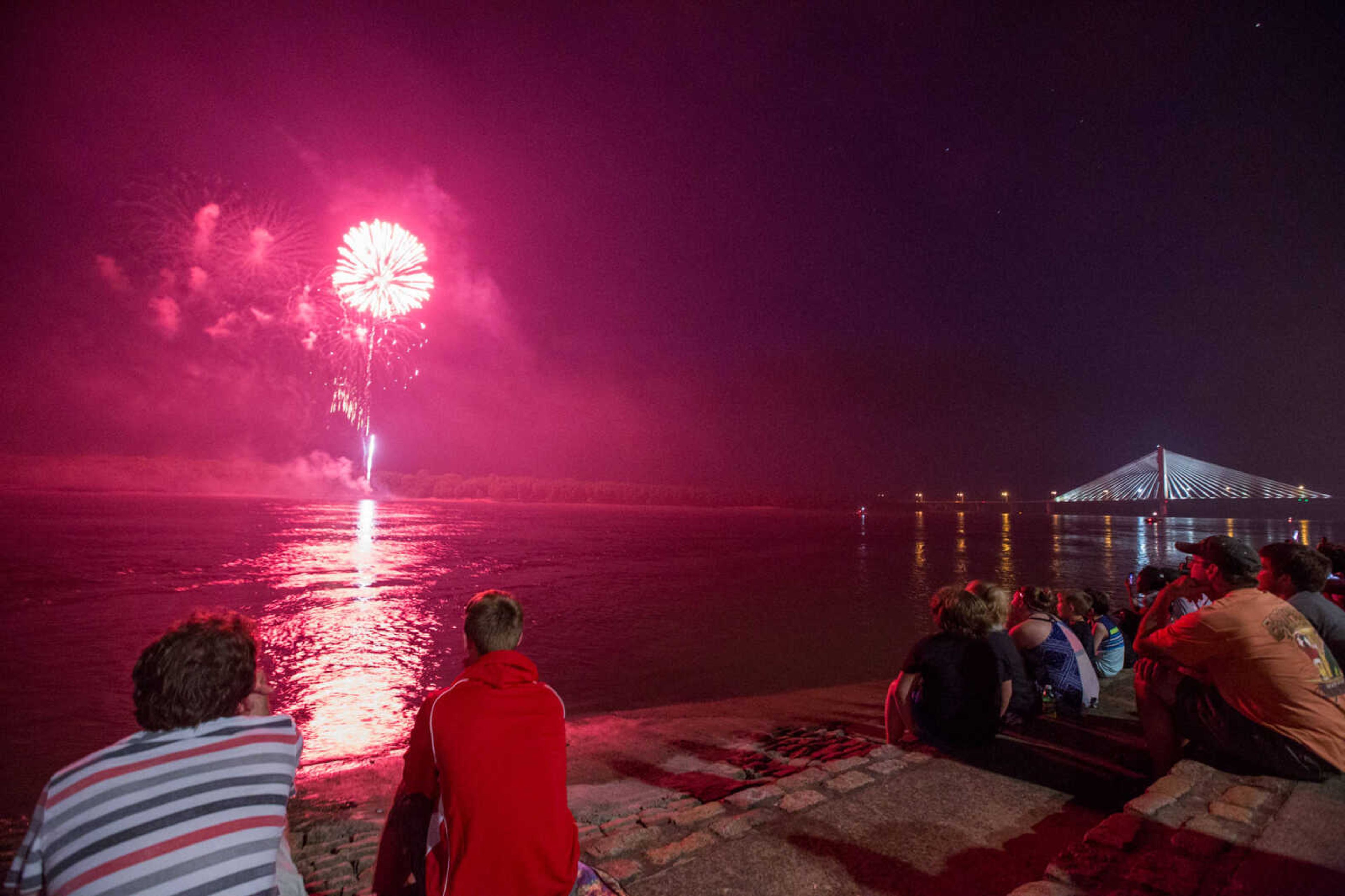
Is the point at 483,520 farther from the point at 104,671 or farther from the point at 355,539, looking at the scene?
the point at 104,671

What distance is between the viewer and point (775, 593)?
2202 centimetres

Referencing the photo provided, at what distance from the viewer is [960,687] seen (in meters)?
4.81

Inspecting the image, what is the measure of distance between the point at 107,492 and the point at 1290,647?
204 metres

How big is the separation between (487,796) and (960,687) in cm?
370

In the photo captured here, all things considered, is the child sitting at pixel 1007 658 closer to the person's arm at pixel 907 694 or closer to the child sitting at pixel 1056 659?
the child sitting at pixel 1056 659

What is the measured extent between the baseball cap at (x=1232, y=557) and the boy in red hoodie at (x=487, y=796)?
4074mm

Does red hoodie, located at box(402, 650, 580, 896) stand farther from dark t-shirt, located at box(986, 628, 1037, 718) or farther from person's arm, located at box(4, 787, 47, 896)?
dark t-shirt, located at box(986, 628, 1037, 718)

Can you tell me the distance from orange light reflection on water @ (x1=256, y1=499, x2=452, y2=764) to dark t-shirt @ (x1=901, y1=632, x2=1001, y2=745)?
6.17m

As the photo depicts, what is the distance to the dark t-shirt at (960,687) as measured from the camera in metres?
4.77

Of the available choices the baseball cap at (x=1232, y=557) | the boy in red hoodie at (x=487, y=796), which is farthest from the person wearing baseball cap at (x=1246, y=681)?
the boy in red hoodie at (x=487, y=796)

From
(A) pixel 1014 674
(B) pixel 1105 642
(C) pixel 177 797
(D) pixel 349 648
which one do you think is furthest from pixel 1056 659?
(D) pixel 349 648

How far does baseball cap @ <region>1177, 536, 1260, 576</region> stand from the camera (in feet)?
13.7

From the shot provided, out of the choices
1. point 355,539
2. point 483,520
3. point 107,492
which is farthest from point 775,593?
point 107,492

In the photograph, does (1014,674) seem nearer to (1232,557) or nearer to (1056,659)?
(1056,659)
